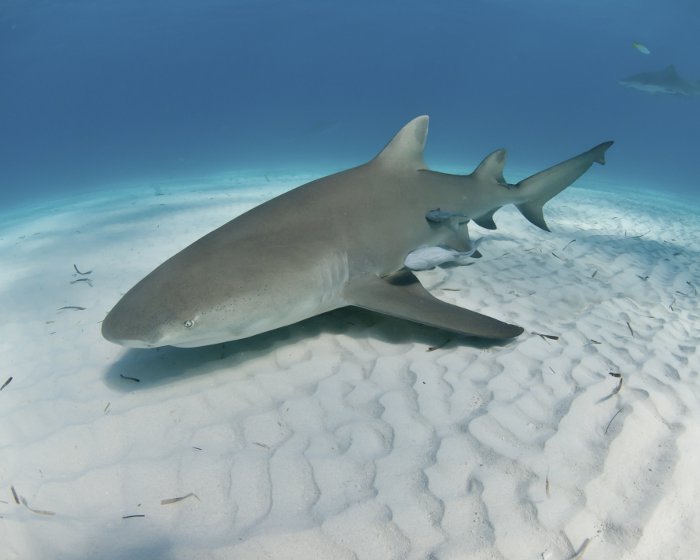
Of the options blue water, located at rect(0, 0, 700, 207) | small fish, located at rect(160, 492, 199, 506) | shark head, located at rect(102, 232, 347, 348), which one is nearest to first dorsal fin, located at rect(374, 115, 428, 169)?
shark head, located at rect(102, 232, 347, 348)

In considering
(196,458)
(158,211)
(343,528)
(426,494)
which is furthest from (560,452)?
(158,211)

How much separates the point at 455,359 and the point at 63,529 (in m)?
2.40

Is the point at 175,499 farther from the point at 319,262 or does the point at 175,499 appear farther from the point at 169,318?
the point at 319,262

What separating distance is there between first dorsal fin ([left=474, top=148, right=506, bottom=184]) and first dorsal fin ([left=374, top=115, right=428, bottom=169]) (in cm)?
105

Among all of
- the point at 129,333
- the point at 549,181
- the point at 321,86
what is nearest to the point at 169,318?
the point at 129,333

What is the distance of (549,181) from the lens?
5508mm

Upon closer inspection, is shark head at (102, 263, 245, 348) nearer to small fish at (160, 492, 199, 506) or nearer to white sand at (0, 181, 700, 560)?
white sand at (0, 181, 700, 560)

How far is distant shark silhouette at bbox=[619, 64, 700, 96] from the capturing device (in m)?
19.9

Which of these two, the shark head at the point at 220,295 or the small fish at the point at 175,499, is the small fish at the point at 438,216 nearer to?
the shark head at the point at 220,295

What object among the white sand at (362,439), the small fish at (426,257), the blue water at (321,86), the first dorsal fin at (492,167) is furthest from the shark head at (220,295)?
the blue water at (321,86)

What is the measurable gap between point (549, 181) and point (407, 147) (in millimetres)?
2410

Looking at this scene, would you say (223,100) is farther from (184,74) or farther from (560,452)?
(560,452)

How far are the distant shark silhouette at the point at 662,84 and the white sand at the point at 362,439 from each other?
2188cm

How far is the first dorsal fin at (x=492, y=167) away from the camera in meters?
5.14
